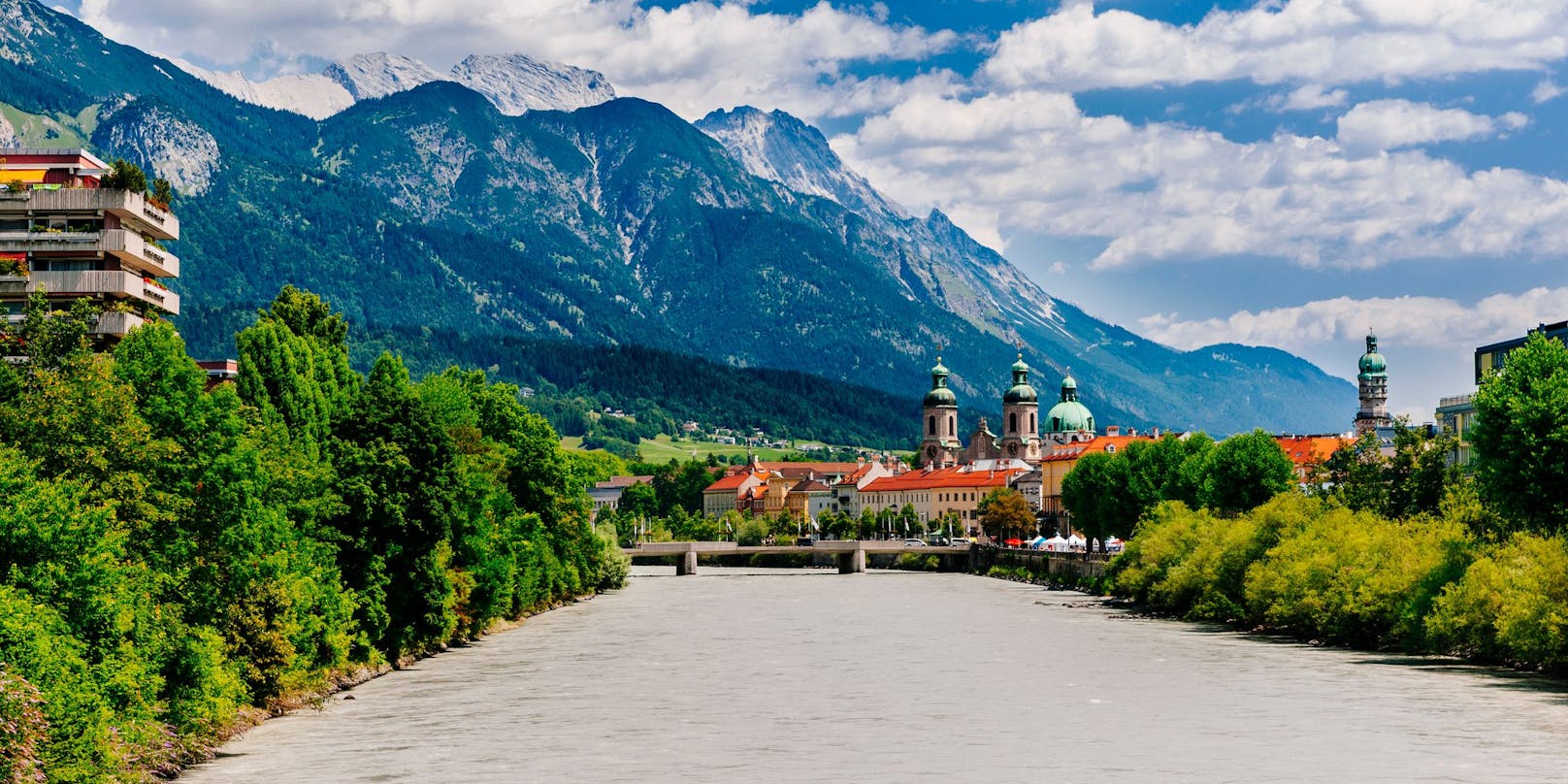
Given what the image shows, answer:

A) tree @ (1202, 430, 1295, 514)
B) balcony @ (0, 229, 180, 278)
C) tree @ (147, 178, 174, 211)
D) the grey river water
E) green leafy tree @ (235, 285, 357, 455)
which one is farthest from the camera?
tree @ (1202, 430, 1295, 514)

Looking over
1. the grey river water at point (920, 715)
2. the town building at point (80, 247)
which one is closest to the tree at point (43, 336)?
the town building at point (80, 247)

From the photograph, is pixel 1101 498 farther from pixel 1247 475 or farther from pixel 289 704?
pixel 289 704

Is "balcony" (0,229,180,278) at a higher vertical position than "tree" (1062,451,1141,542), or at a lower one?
higher

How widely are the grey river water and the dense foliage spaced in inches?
95.5

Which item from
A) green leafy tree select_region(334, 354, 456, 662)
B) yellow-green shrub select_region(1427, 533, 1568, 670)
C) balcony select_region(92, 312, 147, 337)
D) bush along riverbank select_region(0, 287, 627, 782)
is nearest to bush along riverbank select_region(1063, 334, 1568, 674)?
yellow-green shrub select_region(1427, 533, 1568, 670)

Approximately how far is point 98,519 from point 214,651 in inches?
426

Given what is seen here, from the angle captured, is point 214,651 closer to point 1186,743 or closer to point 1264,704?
point 1186,743

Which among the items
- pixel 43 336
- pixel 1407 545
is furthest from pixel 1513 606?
pixel 43 336

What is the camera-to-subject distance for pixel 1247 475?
440 ft

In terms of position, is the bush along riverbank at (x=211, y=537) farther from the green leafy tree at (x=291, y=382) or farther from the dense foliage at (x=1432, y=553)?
the dense foliage at (x=1432, y=553)

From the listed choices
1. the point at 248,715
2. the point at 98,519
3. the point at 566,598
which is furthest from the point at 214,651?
the point at 566,598

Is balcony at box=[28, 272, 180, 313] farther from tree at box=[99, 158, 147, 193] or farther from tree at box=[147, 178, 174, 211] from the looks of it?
tree at box=[147, 178, 174, 211]

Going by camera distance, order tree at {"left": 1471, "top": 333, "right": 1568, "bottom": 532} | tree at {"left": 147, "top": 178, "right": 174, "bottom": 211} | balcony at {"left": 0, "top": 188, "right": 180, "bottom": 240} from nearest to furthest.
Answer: tree at {"left": 1471, "top": 333, "right": 1568, "bottom": 532} < balcony at {"left": 0, "top": 188, "right": 180, "bottom": 240} < tree at {"left": 147, "top": 178, "right": 174, "bottom": 211}

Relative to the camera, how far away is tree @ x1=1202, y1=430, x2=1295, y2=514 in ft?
438
